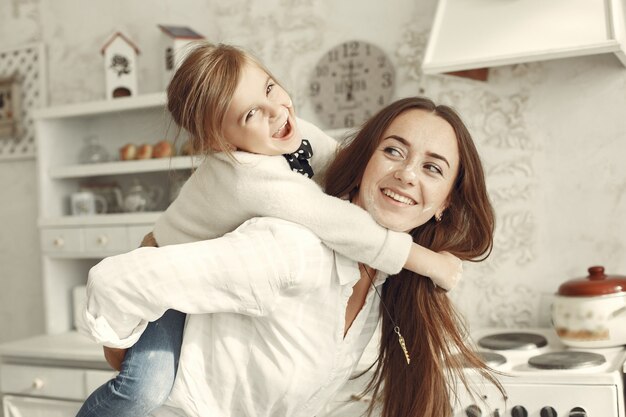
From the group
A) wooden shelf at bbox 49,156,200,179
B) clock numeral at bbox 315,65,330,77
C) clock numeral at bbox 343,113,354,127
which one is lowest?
wooden shelf at bbox 49,156,200,179

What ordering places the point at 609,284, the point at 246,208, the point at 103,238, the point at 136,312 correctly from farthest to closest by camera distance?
the point at 103,238
the point at 609,284
the point at 246,208
the point at 136,312

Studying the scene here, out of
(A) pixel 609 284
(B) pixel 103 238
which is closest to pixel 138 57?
(B) pixel 103 238

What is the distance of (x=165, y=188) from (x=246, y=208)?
189cm

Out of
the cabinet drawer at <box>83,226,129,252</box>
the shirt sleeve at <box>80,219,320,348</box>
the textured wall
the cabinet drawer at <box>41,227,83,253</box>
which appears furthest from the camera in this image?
the cabinet drawer at <box>41,227,83,253</box>

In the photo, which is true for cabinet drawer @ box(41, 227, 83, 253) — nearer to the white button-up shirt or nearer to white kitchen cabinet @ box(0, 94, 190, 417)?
white kitchen cabinet @ box(0, 94, 190, 417)

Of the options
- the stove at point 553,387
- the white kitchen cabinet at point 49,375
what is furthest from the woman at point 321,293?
the white kitchen cabinet at point 49,375

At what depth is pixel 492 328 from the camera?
260 cm

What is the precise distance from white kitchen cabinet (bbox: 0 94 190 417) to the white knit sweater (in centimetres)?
126

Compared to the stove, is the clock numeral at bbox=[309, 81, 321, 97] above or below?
above

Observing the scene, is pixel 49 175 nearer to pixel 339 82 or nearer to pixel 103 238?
pixel 103 238

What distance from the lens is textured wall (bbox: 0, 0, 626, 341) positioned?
2.44 m

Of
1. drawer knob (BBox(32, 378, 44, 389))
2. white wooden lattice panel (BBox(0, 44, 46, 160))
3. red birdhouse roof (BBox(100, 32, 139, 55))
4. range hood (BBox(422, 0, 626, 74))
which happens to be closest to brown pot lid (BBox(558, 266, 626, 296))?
range hood (BBox(422, 0, 626, 74))

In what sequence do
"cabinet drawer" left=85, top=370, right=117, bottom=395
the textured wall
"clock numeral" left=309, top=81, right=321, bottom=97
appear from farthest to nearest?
"clock numeral" left=309, top=81, right=321, bottom=97
"cabinet drawer" left=85, top=370, right=117, bottom=395
the textured wall

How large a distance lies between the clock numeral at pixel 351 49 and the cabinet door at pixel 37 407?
156 centimetres
